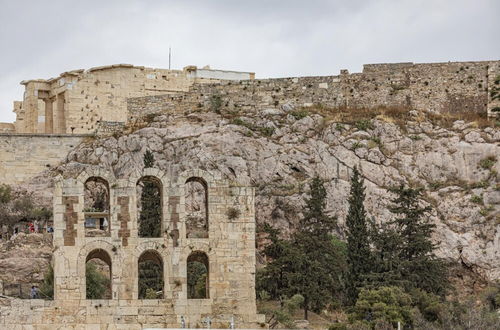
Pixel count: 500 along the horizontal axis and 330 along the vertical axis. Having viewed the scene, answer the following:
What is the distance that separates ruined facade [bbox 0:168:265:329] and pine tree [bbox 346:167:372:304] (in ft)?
35.1

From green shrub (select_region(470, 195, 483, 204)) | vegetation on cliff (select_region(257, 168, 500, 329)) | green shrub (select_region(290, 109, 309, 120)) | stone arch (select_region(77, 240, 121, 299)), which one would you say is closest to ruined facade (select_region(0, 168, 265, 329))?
stone arch (select_region(77, 240, 121, 299))

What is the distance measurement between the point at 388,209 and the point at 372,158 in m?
4.17

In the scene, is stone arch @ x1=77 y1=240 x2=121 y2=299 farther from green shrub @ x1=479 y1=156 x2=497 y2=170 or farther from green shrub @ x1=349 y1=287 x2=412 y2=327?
green shrub @ x1=479 y1=156 x2=497 y2=170

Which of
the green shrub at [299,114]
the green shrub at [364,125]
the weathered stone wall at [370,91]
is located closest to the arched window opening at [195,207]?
the weathered stone wall at [370,91]

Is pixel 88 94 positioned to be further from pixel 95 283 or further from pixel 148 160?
pixel 95 283

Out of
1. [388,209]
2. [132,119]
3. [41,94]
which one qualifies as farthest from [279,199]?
[41,94]

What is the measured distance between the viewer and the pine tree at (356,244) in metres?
67.6

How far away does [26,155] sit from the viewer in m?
81.2

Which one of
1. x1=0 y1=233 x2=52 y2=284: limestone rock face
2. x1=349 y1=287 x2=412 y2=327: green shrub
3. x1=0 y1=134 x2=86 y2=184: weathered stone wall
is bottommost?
x1=349 y1=287 x2=412 y2=327: green shrub

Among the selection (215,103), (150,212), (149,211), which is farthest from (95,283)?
(215,103)

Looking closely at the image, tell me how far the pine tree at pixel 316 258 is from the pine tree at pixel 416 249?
2980 millimetres

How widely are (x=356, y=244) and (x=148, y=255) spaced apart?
44.5 ft

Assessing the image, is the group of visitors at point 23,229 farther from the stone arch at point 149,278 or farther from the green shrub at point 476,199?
the green shrub at point 476,199

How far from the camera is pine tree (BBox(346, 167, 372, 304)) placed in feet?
222
